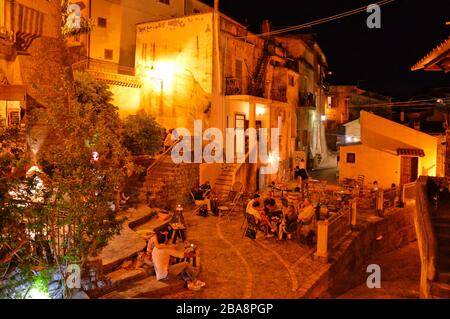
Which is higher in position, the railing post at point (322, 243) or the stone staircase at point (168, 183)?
the stone staircase at point (168, 183)

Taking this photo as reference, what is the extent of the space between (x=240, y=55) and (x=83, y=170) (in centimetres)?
1869

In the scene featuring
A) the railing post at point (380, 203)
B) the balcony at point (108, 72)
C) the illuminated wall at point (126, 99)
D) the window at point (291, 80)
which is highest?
the window at point (291, 80)

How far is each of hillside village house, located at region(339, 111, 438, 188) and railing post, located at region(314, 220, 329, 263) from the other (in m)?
16.6

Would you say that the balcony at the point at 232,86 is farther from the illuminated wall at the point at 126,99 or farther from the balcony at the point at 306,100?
the balcony at the point at 306,100

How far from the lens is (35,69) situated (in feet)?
57.2

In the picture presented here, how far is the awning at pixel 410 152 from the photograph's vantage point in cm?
2516

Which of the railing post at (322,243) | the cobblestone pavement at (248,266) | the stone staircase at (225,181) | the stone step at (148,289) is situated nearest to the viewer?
the stone step at (148,289)

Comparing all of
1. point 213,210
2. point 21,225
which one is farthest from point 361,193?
point 21,225

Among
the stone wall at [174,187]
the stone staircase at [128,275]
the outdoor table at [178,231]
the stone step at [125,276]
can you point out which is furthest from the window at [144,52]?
the stone step at [125,276]

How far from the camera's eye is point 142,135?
21.3 meters

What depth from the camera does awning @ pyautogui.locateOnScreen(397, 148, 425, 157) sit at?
25.2m

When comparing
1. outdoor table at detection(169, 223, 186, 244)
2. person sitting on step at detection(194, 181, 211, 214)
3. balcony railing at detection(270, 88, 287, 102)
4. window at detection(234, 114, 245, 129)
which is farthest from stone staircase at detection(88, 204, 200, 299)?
balcony railing at detection(270, 88, 287, 102)

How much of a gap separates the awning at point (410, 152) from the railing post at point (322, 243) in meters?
16.6
